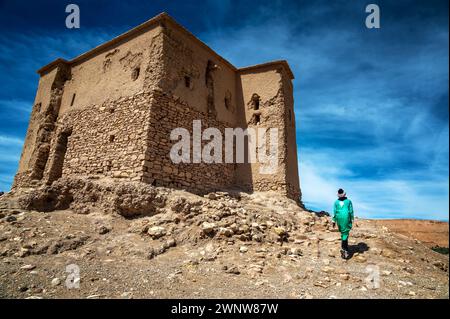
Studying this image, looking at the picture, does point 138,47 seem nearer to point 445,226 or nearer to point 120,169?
point 120,169

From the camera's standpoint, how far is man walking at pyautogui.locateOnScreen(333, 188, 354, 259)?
731cm

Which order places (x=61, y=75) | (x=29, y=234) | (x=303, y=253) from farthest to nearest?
(x=61, y=75) < (x=29, y=234) < (x=303, y=253)

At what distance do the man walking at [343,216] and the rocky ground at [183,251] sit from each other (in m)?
0.32

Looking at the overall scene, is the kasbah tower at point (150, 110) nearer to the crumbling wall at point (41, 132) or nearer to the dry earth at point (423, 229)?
the crumbling wall at point (41, 132)

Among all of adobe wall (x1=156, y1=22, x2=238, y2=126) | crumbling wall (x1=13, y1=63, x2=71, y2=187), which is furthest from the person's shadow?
crumbling wall (x1=13, y1=63, x2=71, y2=187)

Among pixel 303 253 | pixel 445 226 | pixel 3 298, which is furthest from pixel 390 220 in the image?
pixel 3 298

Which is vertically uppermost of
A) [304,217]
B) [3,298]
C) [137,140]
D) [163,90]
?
[163,90]

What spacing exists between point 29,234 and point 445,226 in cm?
4290

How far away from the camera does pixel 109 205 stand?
9.63 m

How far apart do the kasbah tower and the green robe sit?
4555 millimetres

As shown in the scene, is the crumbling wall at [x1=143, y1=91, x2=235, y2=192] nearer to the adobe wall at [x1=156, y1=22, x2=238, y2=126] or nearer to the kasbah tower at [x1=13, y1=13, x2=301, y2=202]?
the kasbah tower at [x1=13, y1=13, x2=301, y2=202]

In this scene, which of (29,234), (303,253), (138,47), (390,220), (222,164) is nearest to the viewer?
(303,253)

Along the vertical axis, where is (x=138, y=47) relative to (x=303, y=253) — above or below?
above

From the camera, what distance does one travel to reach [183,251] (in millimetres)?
7520
